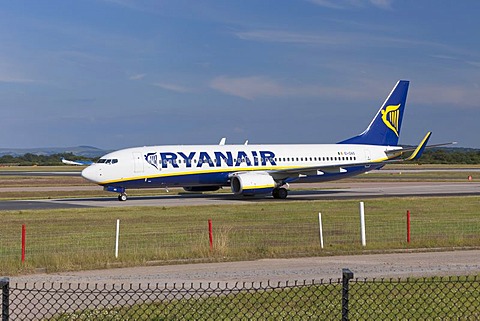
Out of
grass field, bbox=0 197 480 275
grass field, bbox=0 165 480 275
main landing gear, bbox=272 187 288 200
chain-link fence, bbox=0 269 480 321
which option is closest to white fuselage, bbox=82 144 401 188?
main landing gear, bbox=272 187 288 200

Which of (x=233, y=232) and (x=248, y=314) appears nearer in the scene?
(x=248, y=314)

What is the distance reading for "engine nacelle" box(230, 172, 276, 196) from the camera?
47.3 meters

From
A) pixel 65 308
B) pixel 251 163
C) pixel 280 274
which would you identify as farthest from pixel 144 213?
pixel 65 308

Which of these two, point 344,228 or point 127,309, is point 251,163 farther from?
point 127,309

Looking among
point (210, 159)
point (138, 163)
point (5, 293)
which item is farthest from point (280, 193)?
point (5, 293)

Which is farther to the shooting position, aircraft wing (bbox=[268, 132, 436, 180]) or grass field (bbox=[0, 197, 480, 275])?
aircraft wing (bbox=[268, 132, 436, 180])

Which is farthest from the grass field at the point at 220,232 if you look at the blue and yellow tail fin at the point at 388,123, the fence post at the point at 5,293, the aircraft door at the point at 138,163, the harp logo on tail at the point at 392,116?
the harp logo on tail at the point at 392,116

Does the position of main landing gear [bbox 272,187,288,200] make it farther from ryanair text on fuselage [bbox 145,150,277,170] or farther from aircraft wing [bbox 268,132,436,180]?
ryanair text on fuselage [bbox 145,150,277,170]

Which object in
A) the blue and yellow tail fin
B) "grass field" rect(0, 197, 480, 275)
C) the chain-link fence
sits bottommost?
the chain-link fence

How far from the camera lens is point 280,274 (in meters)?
16.6

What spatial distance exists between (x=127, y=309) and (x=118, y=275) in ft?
17.2

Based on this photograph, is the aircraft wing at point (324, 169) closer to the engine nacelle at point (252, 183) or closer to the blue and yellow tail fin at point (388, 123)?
the engine nacelle at point (252, 183)

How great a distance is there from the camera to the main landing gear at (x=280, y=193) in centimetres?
4899

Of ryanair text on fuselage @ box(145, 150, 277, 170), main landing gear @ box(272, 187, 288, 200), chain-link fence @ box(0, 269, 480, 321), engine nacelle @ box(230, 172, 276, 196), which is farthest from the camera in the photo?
main landing gear @ box(272, 187, 288, 200)
